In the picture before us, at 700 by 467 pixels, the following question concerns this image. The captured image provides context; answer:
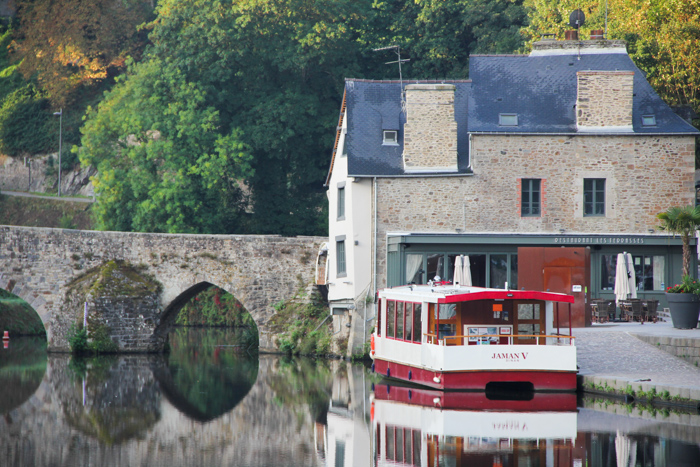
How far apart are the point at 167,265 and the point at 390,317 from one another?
1066 centimetres

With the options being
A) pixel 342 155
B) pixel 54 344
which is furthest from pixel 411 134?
pixel 54 344

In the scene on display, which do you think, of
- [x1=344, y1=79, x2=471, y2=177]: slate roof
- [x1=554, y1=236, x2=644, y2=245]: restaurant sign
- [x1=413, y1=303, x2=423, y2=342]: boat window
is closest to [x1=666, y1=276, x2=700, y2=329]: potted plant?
[x1=554, y1=236, x2=644, y2=245]: restaurant sign

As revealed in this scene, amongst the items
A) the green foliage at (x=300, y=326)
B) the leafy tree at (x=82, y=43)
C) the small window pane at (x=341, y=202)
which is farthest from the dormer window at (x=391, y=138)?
the leafy tree at (x=82, y=43)

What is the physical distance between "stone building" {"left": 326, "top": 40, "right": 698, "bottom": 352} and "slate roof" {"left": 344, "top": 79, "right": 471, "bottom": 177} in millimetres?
52

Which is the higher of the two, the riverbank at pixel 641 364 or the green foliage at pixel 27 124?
the green foliage at pixel 27 124

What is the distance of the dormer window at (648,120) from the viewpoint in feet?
84.6

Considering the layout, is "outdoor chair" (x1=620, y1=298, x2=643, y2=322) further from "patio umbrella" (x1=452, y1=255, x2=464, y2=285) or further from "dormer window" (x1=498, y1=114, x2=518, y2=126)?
"dormer window" (x1=498, y1=114, x2=518, y2=126)

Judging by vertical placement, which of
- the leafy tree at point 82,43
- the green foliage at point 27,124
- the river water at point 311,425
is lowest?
the river water at point 311,425

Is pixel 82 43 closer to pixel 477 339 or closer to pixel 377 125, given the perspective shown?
pixel 377 125

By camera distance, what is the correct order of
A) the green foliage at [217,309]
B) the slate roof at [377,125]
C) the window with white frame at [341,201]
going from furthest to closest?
the green foliage at [217,309]
the window with white frame at [341,201]
the slate roof at [377,125]

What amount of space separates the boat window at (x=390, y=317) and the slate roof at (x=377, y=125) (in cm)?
595

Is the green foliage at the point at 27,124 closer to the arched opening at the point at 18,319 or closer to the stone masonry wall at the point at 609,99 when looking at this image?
the arched opening at the point at 18,319

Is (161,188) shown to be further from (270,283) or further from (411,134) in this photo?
(411,134)

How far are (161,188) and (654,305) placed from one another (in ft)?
62.4
